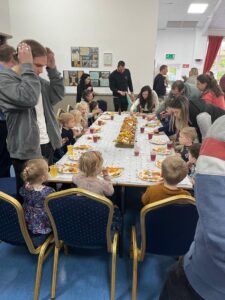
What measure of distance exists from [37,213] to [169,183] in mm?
960

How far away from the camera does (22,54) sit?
1.74 m

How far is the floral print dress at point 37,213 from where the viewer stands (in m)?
1.81

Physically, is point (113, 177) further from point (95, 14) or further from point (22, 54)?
point (95, 14)

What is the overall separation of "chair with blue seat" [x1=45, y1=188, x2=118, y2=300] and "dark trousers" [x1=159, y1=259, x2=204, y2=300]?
0.67 m

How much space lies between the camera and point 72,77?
6.74 metres

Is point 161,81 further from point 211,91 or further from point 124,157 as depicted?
point 124,157

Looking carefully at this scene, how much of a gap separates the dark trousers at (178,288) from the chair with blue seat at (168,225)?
1.98ft

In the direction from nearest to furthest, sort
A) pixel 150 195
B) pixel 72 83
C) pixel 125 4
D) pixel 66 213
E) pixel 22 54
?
pixel 66 213, pixel 22 54, pixel 150 195, pixel 125 4, pixel 72 83

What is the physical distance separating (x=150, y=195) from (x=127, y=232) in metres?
0.77

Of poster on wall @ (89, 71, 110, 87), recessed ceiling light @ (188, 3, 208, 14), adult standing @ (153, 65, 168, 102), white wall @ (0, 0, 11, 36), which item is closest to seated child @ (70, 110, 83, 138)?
poster on wall @ (89, 71, 110, 87)

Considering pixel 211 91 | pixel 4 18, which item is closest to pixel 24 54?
pixel 211 91

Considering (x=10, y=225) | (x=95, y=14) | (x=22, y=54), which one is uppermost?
(x=95, y=14)

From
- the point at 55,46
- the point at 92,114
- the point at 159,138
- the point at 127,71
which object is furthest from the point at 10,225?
the point at 55,46

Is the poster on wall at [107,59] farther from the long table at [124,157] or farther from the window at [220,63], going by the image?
the window at [220,63]
